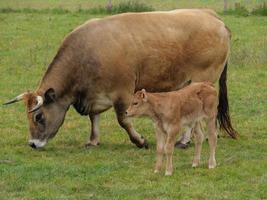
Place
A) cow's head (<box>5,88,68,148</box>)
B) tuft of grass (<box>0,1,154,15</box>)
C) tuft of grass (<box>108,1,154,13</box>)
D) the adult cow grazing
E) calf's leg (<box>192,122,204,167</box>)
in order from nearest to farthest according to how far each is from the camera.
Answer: calf's leg (<box>192,122,204,167</box>), cow's head (<box>5,88,68,148</box>), the adult cow grazing, tuft of grass (<box>108,1,154,13</box>), tuft of grass (<box>0,1,154,15</box>)

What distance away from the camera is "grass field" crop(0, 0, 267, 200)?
8914 mm

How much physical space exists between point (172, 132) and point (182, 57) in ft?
8.31

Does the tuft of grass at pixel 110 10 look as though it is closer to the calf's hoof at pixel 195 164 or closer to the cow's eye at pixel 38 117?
the cow's eye at pixel 38 117

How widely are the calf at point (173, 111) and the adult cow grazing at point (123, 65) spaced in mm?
1685

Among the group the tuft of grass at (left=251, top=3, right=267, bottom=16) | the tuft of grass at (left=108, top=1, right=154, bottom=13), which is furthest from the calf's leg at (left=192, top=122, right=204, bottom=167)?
the tuft of grass at (left=251, top=3, right=267, bottom=16)

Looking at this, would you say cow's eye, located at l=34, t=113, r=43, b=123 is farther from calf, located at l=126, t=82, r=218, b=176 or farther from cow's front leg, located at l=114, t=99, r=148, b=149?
calf, located at l=126, t=82, r=218, b=176

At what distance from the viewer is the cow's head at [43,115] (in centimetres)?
1099

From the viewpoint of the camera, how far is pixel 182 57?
11781 millimetres

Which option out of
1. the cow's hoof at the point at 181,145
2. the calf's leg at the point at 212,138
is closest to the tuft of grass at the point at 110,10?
the cow's hoof at the point at 181,145

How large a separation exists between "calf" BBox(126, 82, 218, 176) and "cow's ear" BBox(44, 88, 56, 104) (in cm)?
191

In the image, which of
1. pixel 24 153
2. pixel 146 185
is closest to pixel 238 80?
pixel 24 153

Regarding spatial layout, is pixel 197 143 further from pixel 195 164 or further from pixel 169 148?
pixel 169 148

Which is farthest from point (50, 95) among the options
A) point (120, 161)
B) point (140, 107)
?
point (140, 107)

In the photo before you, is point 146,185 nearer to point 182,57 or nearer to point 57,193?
point 57,193
